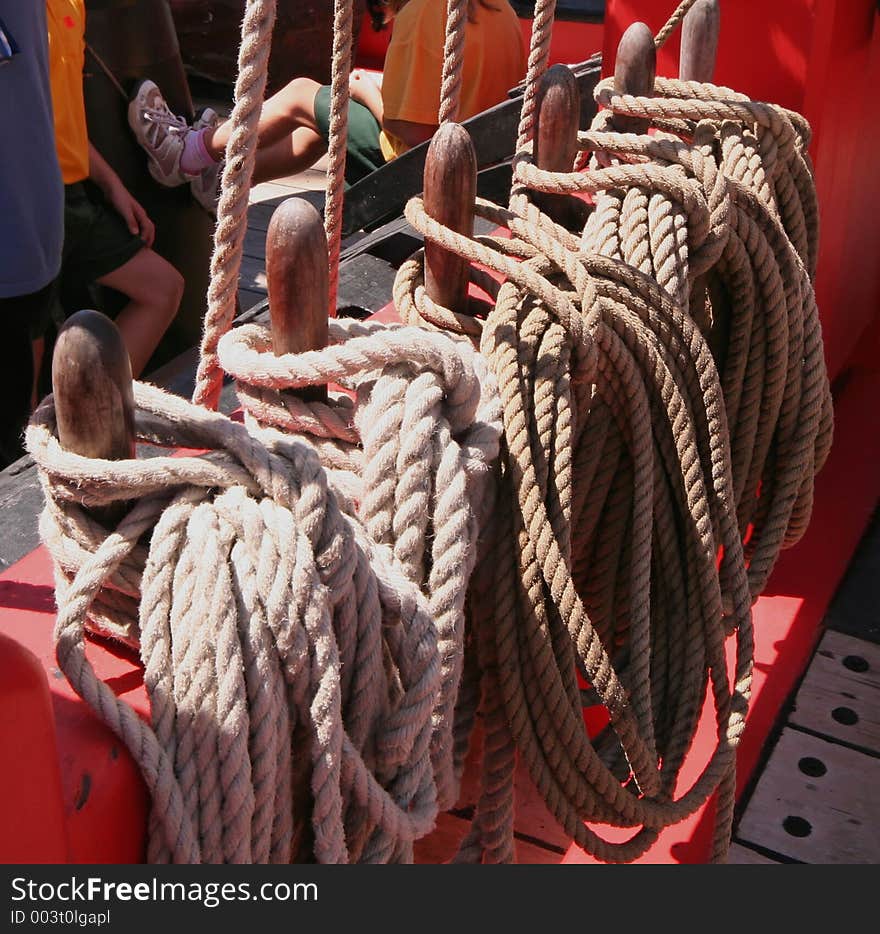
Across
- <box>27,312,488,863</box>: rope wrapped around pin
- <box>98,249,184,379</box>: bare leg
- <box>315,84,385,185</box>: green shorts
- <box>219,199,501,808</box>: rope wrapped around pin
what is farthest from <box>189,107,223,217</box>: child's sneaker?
<box>27,312,488,863</box>: rope wrapped around pin

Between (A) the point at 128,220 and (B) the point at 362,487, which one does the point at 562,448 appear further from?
(A) the point at 128,220

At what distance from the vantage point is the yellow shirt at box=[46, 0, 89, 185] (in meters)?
3.13

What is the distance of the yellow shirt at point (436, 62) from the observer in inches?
139

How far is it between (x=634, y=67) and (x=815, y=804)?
44.1 inches

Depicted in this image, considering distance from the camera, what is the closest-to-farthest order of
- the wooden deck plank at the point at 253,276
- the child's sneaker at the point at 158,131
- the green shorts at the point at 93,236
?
the green shorts at the point at 93,236 → the child's sneaker at the point at 158,131 → the wooden deck plank at the point at 253,276

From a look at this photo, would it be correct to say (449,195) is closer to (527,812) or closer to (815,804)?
(527,812)

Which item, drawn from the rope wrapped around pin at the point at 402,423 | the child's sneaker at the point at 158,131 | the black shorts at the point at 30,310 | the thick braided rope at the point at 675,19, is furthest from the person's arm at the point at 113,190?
the rope wrapped around pin at the point at 402,423

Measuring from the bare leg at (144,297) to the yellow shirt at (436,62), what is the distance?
88cm

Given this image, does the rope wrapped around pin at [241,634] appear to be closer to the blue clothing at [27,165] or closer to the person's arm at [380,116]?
the blue clothing at [27,165]

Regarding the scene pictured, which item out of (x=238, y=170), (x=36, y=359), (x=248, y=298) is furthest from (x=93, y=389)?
(x=248, y=298)

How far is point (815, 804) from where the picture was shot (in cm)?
175

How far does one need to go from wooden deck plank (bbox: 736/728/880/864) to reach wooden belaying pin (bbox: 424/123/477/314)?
97 centimetres

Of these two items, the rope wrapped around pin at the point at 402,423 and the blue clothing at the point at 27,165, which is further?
the blue clothing at the point at 27,165

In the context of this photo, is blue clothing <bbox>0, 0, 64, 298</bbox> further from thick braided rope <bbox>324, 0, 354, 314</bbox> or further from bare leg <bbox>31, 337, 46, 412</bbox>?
thick braided rope <bbox>324, 0, 354, 314</bbox>
